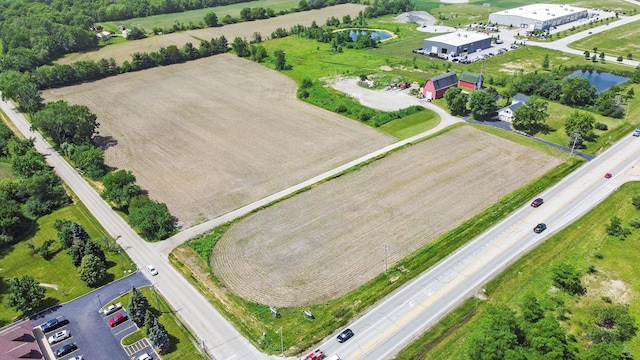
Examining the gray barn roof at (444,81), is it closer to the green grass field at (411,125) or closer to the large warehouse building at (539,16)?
the green grass field at (411,125)

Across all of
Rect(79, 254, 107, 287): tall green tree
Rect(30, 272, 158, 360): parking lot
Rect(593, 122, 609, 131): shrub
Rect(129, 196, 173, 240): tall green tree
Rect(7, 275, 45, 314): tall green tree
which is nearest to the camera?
Rect(30, 272, 158, 360): parking lot

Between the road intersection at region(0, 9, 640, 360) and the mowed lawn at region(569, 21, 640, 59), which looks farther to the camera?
the mowed lawn at region(569, 21, 640, 59)

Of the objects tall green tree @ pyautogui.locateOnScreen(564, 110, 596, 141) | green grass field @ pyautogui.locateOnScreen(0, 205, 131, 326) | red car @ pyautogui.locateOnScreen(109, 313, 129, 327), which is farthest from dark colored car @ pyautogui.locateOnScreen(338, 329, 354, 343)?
tall green tree @ pyautogui.locateOnScreen(564, 110, 596, 141)

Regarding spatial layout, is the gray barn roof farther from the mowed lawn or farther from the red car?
the red car

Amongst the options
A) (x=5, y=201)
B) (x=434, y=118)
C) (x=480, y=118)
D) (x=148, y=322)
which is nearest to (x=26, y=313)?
(x=148, y=322)

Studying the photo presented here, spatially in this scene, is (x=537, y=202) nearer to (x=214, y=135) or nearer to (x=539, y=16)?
(x=214, y=135)

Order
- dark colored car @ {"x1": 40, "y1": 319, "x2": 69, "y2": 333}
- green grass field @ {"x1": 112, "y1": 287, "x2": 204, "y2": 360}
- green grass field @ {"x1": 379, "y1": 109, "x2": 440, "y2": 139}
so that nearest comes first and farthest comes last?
green grass field @ {"x1": 112, "y1": 287, "x2": 204, "y2": 360}, dark colored car @ {"x1": 40, "y1": 319, "x2": 69, "y2": 333}, green grass field @ {"x1": 379, "y1": 109, "x2": 440, "y2": 139}

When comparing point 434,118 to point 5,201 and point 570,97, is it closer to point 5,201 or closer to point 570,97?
point 570,97
